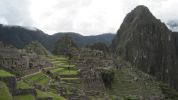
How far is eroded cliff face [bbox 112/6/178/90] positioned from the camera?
475 ft

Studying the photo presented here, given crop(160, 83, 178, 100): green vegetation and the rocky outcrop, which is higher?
the rocky outcrop

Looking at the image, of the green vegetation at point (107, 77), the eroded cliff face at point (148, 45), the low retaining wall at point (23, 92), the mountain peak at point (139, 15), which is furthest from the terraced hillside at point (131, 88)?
the mountain peak at point (139, 15)

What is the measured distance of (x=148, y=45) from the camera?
151500mm

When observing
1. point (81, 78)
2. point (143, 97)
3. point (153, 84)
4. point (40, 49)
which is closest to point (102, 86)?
point (81, 78)

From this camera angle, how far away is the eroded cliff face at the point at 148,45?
144875 mm

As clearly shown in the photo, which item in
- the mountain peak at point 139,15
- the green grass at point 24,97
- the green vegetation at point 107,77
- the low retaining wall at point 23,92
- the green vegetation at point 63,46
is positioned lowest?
the green vegetation at point 107,77

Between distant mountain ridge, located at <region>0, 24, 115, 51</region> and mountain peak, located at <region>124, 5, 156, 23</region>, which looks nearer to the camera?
distant mountain ridge, located at <region>0, 24, 115, 51</region>

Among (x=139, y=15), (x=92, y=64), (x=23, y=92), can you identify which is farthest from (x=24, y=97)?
(x=139, y=15)

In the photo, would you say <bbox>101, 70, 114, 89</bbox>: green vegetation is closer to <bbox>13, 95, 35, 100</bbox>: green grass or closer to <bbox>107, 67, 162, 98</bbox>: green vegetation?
<bbox>107, 67, 162, 98</bbox>: green vegetation

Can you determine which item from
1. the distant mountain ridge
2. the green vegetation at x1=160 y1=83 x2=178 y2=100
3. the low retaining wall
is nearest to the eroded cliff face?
the distant mountain ridge

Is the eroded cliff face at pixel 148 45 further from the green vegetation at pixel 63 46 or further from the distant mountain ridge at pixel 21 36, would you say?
the green vegetation at pixel 63 46

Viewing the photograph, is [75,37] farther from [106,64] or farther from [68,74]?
[68,74]

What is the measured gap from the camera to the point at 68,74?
47.3 meters

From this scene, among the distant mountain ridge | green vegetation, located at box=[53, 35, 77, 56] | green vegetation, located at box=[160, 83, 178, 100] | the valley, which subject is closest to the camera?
the valley
